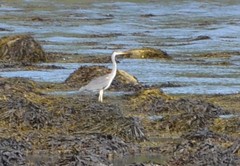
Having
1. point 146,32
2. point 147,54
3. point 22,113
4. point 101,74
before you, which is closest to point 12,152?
point 22,113

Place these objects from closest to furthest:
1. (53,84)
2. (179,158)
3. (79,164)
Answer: (79,164)
(179,158)
(53,84)

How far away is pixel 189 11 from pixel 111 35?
20.6 m

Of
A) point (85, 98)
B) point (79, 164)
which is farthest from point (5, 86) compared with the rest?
point (79, 164)

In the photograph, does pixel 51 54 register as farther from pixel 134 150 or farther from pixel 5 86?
pixel 134 150

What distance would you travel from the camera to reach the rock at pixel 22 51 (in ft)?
83.5

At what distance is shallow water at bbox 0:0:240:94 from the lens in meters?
22.0

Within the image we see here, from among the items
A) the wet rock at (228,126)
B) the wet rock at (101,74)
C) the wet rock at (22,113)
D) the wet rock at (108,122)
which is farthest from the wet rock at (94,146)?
the wet rock at (101,74)

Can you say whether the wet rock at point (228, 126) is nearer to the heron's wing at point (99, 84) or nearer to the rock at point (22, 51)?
the heron's wing at point (99, 84)

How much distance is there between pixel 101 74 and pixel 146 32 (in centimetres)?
2194

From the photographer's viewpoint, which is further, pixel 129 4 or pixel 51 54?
pixel 129 4

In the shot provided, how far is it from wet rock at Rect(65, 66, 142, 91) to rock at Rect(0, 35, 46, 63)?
18.7 feet

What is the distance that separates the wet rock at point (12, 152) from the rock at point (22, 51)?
45.2ft

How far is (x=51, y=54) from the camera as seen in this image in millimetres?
27344

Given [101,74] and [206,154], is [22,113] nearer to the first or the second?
[206,154]
